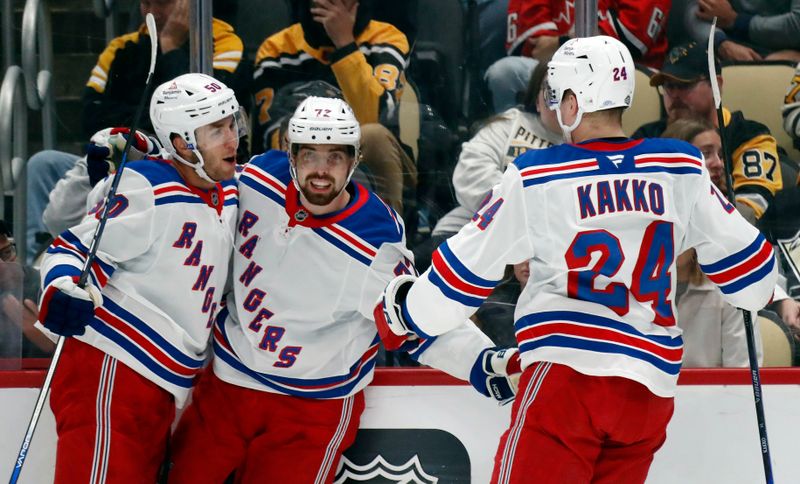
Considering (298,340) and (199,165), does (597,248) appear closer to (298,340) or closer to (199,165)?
(298,340)

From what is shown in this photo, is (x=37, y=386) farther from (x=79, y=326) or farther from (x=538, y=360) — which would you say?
(x=538, y=360)

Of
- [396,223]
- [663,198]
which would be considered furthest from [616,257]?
[396,223]

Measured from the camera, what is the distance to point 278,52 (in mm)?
3141

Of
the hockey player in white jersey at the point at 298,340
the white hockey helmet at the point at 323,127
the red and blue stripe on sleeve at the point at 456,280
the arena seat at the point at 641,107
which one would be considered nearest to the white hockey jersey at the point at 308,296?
the hockey player in white jersey at the point at 298,340

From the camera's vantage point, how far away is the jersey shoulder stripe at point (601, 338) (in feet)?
7.72

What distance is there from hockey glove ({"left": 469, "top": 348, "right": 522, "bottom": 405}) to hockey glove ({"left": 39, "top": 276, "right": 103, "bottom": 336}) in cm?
92

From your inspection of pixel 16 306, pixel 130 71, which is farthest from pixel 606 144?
pixel 16 306

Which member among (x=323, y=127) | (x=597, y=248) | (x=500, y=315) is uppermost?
(x=323, y=127)

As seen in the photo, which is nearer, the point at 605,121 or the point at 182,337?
the point at 605,121

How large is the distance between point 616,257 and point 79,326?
3.80ft

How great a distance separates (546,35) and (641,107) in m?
0.33

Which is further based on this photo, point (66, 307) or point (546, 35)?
point (546, 35)

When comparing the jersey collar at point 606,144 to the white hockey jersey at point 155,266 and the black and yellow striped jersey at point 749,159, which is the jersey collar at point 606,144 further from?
the white hockey jersey at point 155,266

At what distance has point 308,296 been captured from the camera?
2.76 meters
